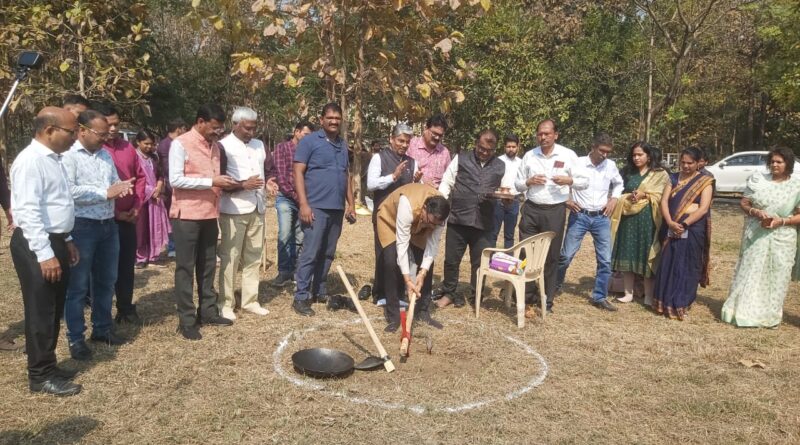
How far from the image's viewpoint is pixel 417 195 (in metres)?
4.57

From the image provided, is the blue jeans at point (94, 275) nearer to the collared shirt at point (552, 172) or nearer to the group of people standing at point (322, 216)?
the group of people standing at point (322, 216)

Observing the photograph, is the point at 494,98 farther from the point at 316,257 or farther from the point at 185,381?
the point at 185,381

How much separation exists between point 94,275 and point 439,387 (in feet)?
9.01

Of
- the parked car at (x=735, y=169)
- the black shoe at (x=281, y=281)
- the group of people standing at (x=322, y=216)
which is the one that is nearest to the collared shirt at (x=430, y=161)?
the group of people standing at (x=322, y=216)

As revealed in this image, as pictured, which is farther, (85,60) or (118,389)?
(85,60)

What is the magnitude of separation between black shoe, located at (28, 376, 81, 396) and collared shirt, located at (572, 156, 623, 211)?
15.6ft

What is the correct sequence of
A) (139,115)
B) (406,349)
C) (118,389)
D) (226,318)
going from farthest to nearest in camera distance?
(139,115), (226,318), (406,349), (118,389)

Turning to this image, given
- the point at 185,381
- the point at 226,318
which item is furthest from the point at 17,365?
the point at 226,318

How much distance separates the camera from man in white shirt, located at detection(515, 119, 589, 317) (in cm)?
550

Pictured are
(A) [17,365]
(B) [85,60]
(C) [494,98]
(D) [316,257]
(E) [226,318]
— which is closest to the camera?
(A) [17,365]

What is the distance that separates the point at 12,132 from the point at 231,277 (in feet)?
79.4

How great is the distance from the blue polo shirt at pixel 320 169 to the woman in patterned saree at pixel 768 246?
399 cm

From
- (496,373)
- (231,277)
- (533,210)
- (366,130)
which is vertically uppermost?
(366,130)

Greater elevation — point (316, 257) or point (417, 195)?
point (417, 195)
